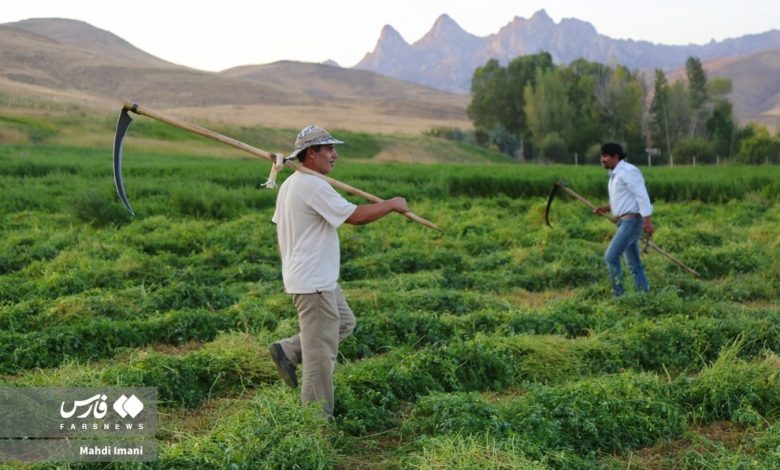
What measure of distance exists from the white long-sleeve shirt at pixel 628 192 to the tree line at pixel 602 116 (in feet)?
141

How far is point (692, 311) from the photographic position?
786 centimetres

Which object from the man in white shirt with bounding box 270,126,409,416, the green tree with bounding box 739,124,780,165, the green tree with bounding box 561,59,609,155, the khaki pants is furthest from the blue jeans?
the green tree with bounding box 561,59,609,155

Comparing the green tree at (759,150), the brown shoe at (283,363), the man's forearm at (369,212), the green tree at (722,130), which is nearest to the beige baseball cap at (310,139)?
the man's forearm at (369,212)

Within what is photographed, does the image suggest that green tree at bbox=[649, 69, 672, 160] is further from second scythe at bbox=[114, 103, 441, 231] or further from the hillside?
second scythe at bbox=[114, 103, 441, 231]

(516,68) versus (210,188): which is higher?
(516,68)

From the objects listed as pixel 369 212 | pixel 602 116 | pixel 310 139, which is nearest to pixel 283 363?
pixel 369 212

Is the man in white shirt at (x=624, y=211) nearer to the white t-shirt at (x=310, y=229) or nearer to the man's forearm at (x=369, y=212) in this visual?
the man's forearm at (x=369, y=212)

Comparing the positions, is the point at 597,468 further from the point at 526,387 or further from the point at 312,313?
the point at 312,313

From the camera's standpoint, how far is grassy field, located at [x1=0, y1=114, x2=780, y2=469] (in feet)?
15.7

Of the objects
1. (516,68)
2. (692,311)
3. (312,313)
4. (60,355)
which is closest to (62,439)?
(312,313)

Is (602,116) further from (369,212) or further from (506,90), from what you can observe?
(369,212)

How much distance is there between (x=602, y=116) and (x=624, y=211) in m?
48.8

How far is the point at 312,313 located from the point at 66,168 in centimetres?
1913

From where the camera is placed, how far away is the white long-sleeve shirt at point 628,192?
8.55 m
